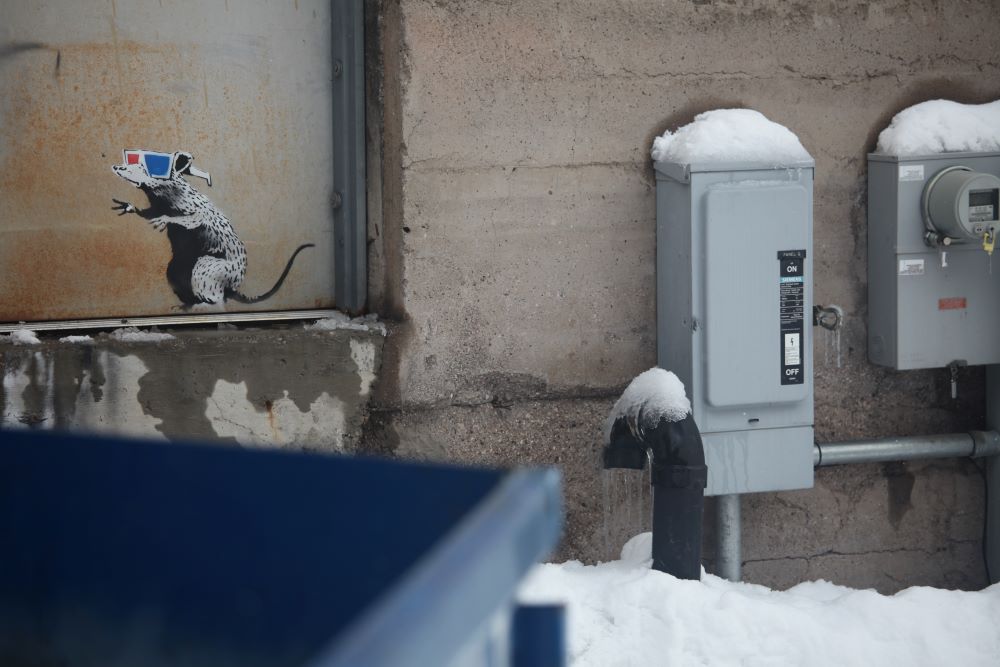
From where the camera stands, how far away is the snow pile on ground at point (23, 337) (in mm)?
3811

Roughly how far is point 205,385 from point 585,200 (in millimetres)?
1447

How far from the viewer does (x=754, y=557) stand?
4.54 metres

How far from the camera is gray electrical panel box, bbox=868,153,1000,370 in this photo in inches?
167

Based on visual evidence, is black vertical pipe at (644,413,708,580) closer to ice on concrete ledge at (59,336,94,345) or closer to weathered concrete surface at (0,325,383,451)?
weathered concrete surface at (0,325,383,451)

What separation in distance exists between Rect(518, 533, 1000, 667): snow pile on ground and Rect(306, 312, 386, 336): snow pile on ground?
0.99m

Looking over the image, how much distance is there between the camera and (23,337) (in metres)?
3.85

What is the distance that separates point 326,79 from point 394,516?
2.99 meters

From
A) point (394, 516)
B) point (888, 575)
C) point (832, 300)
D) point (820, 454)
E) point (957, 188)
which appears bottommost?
point (888, 575)

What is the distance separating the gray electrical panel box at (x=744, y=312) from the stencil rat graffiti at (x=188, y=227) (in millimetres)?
1507

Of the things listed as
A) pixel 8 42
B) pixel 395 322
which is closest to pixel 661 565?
pixel 395 322

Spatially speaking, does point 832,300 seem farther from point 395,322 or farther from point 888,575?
point 395,322

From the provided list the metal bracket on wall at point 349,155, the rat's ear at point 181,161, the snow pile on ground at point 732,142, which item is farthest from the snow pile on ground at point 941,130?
the rat's ear at point 181,161

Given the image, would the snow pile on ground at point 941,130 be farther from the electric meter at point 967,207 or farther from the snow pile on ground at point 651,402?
the snow pile on ground at point 651,402

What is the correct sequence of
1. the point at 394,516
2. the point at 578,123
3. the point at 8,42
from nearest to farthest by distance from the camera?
the point at 394,516 < the point at 8,42 < the point at 578,123
